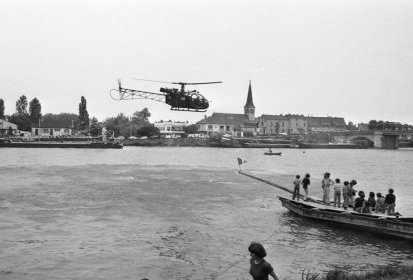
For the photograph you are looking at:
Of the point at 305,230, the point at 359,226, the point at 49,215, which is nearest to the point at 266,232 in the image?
the point at 305,230

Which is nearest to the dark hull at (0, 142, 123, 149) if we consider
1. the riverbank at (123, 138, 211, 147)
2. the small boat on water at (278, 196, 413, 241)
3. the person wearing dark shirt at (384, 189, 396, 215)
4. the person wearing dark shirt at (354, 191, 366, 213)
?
the riverbank at (123, 138, 211, 147)

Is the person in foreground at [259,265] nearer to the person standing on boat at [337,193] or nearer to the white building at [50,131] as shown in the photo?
the person standing on boat at [337,193]

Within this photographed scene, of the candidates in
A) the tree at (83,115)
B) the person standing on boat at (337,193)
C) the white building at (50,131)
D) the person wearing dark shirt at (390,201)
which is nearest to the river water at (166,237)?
the person wearing dark shirt at (390,201)

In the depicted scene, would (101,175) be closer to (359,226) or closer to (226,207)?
(226,207)

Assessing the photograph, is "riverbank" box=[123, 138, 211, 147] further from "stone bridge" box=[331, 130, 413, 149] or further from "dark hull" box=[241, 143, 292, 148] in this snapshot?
"stone bridge" box=[331, 130, 413, 149]

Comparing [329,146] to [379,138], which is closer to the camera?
[379,138]

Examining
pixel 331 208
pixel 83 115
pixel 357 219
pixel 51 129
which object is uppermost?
pixel 83 115

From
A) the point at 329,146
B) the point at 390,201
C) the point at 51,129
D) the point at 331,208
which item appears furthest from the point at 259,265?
the point at 329,146

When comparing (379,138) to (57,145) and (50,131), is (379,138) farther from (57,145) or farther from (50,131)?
(50,131)
